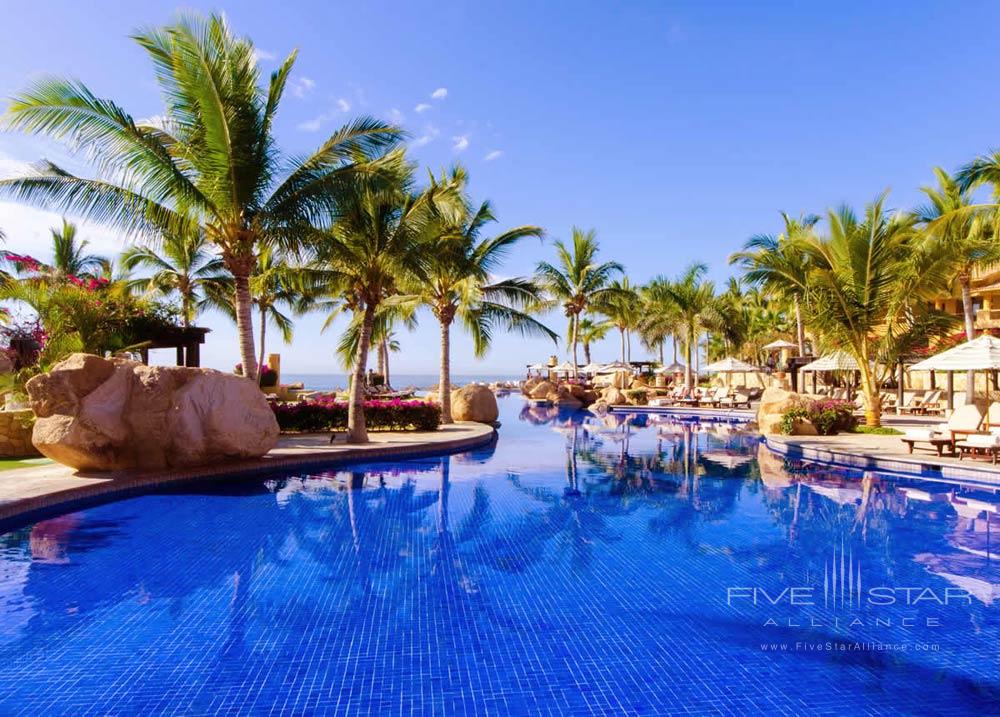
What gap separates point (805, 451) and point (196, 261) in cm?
2058

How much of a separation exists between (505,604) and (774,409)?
13369mm

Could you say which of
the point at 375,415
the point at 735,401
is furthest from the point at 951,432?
the point at 735,401

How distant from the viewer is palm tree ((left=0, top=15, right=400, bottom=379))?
32.0ft

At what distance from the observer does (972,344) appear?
1193 centimetres

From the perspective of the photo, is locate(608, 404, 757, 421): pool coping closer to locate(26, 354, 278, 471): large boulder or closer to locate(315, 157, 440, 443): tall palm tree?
locate(315, 157, 440, 443): tall palm tree

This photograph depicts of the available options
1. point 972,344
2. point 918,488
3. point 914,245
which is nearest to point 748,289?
point 914,245

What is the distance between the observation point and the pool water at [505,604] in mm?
3625

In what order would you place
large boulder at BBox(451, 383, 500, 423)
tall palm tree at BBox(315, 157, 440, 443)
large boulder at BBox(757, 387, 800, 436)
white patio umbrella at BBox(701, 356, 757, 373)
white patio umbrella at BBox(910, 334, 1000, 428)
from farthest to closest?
1. white patio umbrella at BBox(701, 356, 757, 373)
2. large boulder at BBox(451, 383, 500, 423)
3. large boulder at BBox(757, 387, 800, 436)
4. tall palm tree at BBox(315, 157, 440, 443)
5. white patio umbrella at BBox(910, 334, 1000, 428)

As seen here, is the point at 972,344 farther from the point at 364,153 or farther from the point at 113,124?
the point at 113,124

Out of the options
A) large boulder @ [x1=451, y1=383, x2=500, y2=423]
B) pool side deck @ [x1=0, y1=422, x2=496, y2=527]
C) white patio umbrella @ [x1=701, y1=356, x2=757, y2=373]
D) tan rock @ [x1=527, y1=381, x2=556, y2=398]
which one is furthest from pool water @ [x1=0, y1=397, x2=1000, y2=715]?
tan rock @ [x1=527, y1=381, x2=556, y2=398]

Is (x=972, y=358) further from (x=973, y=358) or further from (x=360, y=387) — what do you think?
(x=360, y=387)

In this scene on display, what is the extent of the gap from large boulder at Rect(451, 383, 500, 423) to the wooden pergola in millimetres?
8090

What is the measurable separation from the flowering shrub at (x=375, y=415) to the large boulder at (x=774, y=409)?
29.4ft

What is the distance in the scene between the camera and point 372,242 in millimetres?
12398
